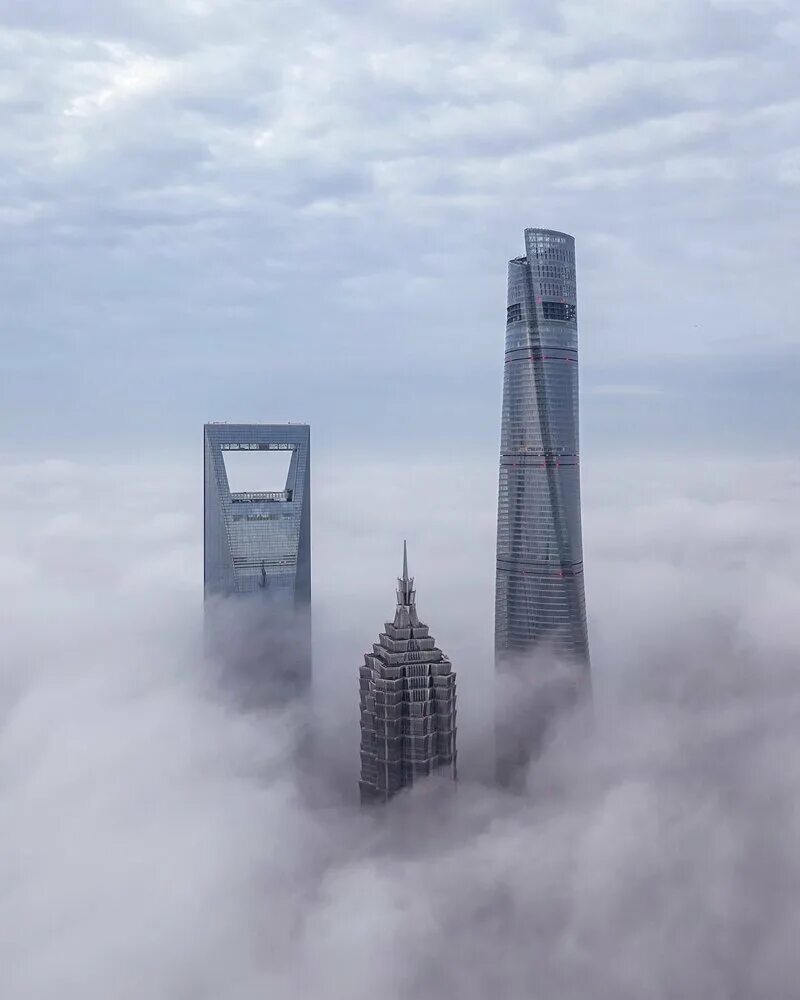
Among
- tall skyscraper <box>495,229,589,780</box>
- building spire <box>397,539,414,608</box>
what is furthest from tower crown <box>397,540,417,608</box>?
tall skyscraper <box>495,229,589,780</box>

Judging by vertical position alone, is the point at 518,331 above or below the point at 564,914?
above

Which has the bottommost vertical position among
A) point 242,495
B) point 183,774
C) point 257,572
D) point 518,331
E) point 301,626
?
point 183,774

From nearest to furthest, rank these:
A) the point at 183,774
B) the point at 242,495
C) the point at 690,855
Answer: the point at 690,855
the point at 183,774
the point at 242,495

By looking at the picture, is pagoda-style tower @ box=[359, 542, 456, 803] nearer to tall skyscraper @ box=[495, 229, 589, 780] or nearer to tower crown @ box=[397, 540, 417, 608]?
tower crown @ box=[397, 540, 417, 608]

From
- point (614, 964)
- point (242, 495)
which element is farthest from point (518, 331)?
point (614, 964)

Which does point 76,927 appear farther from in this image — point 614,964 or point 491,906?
point 614,964
